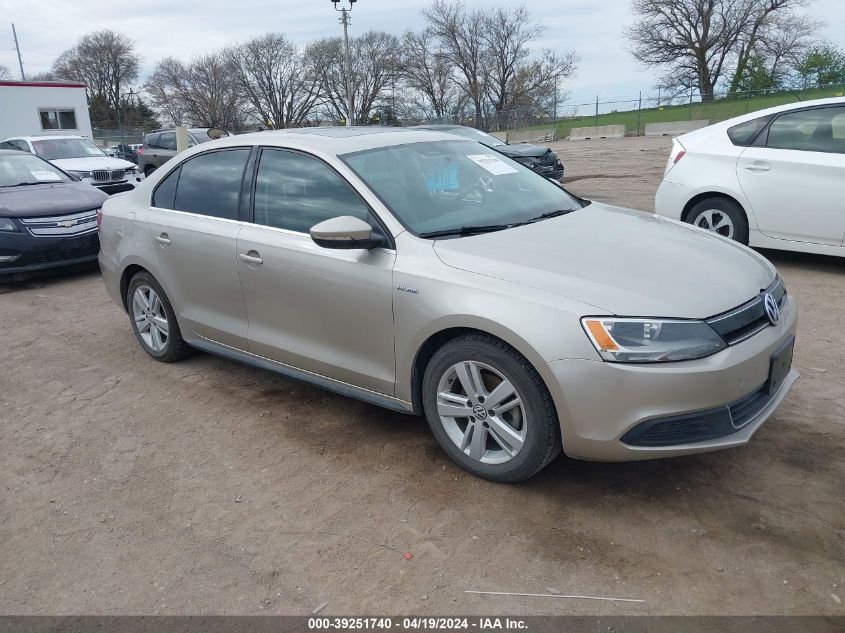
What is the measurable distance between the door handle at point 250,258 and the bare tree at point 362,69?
5844 centimetres

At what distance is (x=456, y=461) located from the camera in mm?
3441

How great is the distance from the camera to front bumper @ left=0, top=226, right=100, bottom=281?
7801 millimetres

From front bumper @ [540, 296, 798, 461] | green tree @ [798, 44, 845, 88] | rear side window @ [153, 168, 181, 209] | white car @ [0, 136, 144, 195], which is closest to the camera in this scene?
front bumper @ [540, 296, 798, 461]

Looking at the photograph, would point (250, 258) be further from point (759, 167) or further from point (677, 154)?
point (677, 154)

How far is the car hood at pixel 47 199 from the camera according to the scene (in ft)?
26.2

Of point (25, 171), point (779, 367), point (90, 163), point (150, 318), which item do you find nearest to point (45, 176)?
point (25, 171)

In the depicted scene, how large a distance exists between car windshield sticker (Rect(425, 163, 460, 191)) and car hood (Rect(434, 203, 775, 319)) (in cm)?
52

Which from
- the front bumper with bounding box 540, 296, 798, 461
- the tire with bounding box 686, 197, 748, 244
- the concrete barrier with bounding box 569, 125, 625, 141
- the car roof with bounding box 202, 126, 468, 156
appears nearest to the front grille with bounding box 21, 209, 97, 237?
the car roof with bounding box 202, 126, 468, 156

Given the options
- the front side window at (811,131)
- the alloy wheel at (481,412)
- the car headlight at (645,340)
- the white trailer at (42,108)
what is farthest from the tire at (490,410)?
the white trailer at (42,108)

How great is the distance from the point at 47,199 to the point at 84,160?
7.02 m

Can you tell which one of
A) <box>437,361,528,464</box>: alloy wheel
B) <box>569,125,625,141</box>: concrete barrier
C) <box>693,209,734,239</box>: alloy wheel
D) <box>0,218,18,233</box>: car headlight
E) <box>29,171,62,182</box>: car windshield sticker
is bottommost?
<box>437,361,528,464</box>: alloy wheel

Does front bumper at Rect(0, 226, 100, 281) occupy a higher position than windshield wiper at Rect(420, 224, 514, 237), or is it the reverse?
windshield wiper at Rect(420, 224, 514, 237)

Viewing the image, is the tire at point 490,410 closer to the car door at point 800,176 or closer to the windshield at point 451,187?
the windshield at point 451,187

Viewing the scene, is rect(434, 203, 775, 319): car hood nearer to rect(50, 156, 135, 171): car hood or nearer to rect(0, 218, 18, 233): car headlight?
rect(0, 218, 18, 233): car headlight
